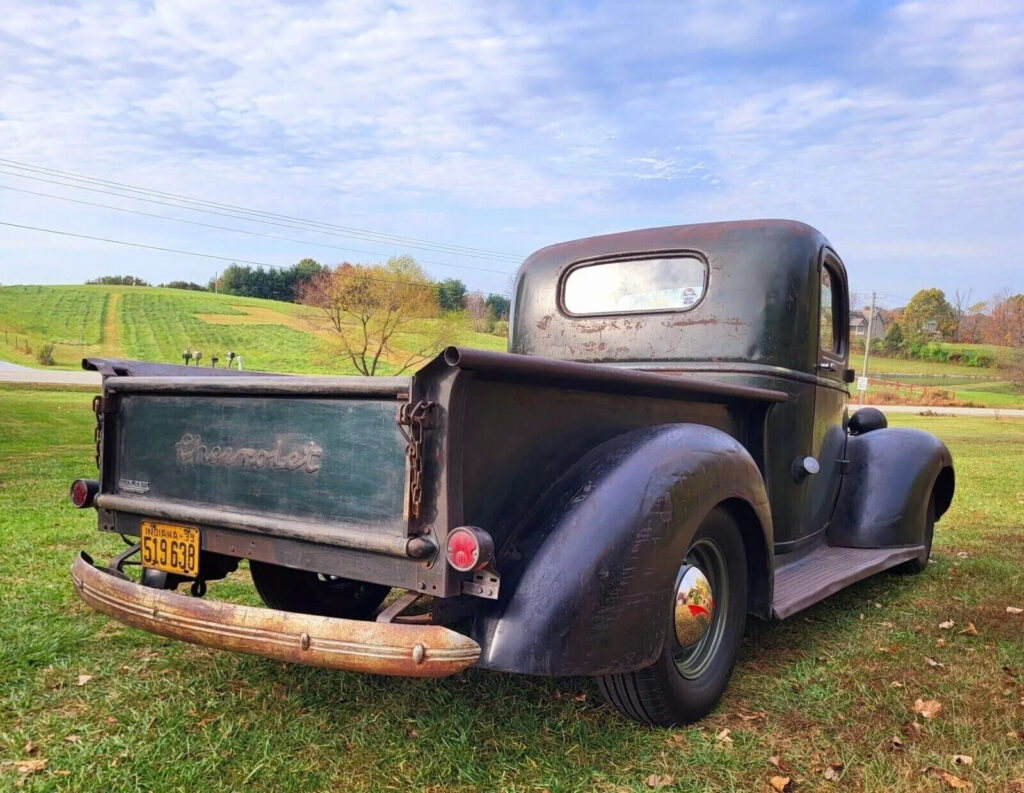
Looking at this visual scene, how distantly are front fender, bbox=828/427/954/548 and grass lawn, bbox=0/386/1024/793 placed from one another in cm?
49

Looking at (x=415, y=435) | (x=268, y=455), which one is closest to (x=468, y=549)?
(x=415, y=435)

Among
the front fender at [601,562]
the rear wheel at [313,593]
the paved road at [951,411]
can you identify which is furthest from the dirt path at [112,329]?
the front fender at [601,562]

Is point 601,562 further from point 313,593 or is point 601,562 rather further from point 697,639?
point 313,593

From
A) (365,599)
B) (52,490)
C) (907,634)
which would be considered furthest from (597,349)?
(52,490)

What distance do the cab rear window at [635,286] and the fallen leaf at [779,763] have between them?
2.18 metres

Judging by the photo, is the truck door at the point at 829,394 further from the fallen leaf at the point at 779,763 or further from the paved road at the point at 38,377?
the paved road at the point at 38,377

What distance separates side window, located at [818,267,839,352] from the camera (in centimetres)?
418

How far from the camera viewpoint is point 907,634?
12.6 feet

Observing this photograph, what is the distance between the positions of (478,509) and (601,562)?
39cm

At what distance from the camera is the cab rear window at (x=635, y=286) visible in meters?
4.06

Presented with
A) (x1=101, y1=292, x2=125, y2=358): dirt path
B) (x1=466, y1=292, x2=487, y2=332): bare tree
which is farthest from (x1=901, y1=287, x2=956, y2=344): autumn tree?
(x1=101, y1=292, x2=125, y2=358): dirt path

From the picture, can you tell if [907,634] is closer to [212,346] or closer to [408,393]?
[408,393]

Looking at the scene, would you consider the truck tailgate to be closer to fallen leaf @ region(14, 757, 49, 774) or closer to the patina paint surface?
the patina paint surface

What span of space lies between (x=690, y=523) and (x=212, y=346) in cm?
4583
